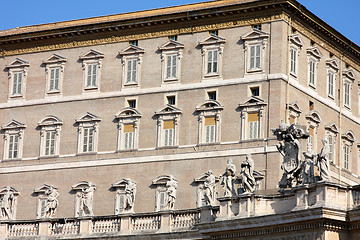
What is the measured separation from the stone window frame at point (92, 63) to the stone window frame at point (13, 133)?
5491mm

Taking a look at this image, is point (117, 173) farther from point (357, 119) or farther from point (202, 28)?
point (357, 119)

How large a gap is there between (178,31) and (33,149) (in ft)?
42.7

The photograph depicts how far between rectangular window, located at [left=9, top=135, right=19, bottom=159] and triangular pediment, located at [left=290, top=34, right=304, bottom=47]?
2040 cm

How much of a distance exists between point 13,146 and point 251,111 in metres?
17.9

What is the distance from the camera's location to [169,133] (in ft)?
266

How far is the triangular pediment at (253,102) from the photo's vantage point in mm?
78500

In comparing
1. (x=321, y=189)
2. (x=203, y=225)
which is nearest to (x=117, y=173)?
(x=203, y=225)

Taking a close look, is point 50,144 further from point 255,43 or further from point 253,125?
point 255,43

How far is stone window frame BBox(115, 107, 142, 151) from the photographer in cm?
8212

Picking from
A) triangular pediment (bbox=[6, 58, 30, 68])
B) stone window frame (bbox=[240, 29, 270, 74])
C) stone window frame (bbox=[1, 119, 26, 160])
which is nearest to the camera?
stone window frame (bbox=[240, 29, 270, 74])

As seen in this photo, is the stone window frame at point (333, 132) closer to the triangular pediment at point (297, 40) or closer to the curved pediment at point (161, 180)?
the triangular pediment at point (297, 40)

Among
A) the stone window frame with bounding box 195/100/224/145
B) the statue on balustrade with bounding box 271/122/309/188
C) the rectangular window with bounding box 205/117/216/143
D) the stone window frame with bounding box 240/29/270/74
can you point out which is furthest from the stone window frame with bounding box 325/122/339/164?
the statue on balustrade with bounding box 271/122/309/188

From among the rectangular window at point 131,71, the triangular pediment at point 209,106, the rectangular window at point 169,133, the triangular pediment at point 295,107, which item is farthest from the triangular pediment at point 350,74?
the rectangular window at point 131,71

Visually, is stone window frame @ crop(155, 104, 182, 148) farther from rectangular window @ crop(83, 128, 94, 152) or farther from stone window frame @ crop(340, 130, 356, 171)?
stone window frame @ crop(340, 130, 356, 171)
